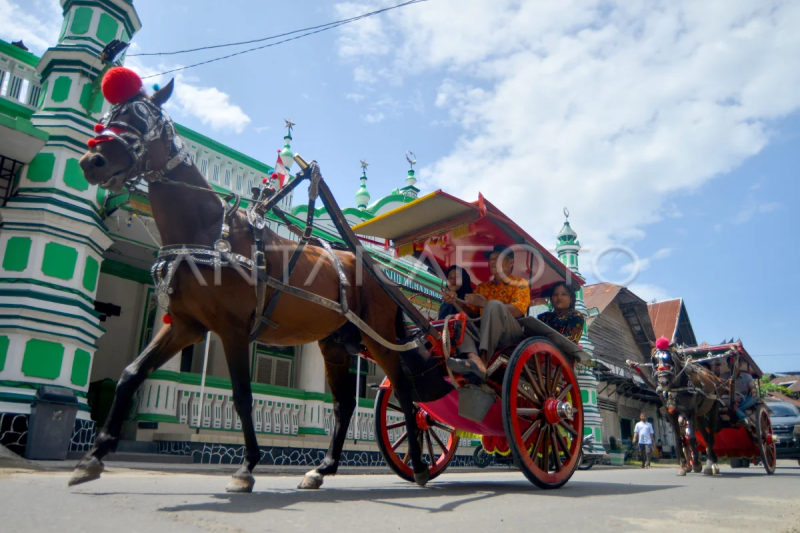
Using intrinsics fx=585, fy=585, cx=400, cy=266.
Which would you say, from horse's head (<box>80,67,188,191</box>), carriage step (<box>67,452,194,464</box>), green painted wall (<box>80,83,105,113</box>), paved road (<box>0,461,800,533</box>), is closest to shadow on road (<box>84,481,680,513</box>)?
paved road (<box>0,461,800,533</box>)

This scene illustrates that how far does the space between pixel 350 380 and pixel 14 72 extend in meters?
6.68

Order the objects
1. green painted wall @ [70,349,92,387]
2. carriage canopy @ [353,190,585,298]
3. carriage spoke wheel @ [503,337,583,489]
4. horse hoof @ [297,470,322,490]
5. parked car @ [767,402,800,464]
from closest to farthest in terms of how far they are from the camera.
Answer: horse hoof @ [297,470,322,490] < carriage spoke wheel @ [503,337,583,489] < carriage canopy @ [353,190,585,298] < green painted wall @ [70,349,92,387] < parked car @ [767,402,800,464]

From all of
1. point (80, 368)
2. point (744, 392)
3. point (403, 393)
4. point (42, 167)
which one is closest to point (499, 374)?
point (403, 393)

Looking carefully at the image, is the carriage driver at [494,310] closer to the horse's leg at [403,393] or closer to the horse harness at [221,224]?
the horse's leg at [403,393]

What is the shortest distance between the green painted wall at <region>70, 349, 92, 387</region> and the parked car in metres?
13.6

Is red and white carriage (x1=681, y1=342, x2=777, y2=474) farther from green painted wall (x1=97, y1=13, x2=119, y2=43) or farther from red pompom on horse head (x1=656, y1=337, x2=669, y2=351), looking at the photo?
green painted wall (x1=97, y1=13, x2=119, y2=43)

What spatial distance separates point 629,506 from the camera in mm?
3537

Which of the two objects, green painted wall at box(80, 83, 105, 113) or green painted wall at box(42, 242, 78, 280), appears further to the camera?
green painted wall at box(80, 83, 105, 113)

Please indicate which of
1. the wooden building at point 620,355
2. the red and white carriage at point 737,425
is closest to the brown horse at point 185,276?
the red and white carriage at point 737,425

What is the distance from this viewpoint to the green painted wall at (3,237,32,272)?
23.7ft

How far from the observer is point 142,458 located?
24.9 feet

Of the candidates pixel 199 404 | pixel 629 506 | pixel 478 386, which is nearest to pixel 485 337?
pixel 478 386

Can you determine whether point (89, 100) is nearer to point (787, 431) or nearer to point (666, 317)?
point (787, 431)

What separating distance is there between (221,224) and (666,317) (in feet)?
102
